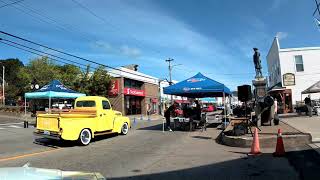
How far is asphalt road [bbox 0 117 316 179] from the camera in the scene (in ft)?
33.6

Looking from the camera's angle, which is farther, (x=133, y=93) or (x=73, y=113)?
(x=133, y=93)

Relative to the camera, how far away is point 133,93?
210 feet

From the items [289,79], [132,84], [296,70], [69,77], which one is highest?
[69,77]

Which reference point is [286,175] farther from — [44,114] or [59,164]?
[44,114]

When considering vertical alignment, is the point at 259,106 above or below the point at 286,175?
above

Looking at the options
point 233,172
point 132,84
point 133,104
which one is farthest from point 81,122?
point 133,104

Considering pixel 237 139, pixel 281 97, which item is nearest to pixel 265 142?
pixel 237 139

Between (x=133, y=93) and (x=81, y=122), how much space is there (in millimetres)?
47141

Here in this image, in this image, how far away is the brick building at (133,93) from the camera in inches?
2361

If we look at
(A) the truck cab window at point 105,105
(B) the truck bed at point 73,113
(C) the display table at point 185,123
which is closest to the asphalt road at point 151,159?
(B) the truck bed at point 73,113

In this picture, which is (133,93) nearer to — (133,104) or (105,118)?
(133,104)

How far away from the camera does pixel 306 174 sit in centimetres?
988

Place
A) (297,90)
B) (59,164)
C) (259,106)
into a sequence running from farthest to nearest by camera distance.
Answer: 1. (297,90)
2. (259,106)
3. (59,164)

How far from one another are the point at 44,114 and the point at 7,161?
4.98 metres
